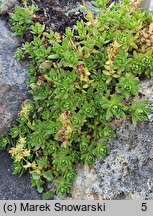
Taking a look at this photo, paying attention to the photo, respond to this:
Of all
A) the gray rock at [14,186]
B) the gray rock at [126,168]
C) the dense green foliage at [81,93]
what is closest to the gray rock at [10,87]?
the dense green foliage at [81,93]

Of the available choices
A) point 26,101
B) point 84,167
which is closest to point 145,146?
point 84,167

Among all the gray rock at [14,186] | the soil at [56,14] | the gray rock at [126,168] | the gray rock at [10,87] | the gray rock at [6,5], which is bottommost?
the gray rock at [14,186]

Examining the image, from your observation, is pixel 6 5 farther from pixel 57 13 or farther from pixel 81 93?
pixel 81 93

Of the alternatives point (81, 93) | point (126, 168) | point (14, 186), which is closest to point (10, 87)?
point (81, 93)

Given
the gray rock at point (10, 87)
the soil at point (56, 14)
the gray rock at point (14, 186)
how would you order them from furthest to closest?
the soil at point (56, 14) < the gray rock at point (10, 87) < the gray rock at point (14, 186)

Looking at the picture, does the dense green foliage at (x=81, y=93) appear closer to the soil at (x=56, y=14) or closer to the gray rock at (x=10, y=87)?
the gray rock at (x=10, y=87)

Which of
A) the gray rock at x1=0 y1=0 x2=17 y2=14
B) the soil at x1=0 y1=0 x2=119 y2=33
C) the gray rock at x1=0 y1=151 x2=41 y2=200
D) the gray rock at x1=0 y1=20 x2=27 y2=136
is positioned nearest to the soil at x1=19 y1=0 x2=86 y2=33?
the soil at x1=0 y1=0 x2=119 y2=33
